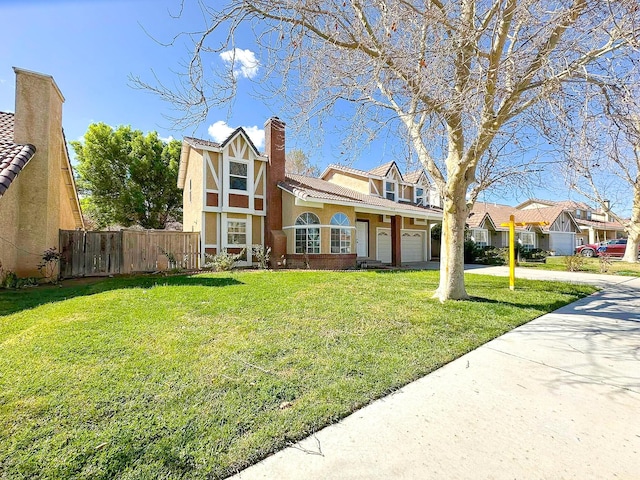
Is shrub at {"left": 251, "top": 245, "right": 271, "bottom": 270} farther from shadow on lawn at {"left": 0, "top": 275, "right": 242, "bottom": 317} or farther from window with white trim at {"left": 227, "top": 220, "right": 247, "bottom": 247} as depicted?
shadow on lawn at {"left": 0, "top": 275, "right": 242, "bottom": 317}

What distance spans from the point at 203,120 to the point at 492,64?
5321 mm

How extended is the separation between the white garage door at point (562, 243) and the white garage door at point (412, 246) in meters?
21.6

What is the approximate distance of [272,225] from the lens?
50.9 feet

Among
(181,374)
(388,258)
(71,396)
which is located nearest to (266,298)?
(181,374)

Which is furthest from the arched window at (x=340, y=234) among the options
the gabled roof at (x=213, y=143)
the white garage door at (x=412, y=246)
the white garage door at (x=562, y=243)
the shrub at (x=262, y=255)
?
the white garage door at (x=562, y=243)

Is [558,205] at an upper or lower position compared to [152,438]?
upper

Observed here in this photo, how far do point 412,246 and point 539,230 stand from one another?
20493mm

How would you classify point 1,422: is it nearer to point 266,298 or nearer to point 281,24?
point 266,298

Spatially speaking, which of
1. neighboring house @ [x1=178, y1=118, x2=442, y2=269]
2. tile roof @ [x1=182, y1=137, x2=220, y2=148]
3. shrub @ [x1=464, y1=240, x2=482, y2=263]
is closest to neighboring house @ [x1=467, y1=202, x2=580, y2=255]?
shrub @ [x1=464, y1=240, x2=482, y2=263]

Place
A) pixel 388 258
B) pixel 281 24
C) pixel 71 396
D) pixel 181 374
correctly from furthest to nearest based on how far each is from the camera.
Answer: pixel 388 258
pixel 281 24
pixel 181 374
pixel 71 396

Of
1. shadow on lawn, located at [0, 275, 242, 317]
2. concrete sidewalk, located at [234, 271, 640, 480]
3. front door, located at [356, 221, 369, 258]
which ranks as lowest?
concrete sidewalk, located at [234, 271, 640, 480]

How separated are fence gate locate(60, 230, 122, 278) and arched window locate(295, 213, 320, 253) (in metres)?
7.35

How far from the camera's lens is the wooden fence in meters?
10.8

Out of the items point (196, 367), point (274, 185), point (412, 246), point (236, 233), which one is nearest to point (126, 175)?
point (236, 233)
